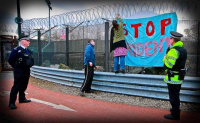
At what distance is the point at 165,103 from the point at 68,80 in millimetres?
4049

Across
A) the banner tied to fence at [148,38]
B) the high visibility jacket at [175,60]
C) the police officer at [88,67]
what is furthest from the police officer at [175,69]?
the police officer at [88,67]

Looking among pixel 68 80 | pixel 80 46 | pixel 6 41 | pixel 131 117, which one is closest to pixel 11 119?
pixel 131 117

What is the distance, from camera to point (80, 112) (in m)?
4.67

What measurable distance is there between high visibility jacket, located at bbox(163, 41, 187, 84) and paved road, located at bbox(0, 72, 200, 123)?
3.24 ft

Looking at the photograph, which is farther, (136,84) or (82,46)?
(82,46)

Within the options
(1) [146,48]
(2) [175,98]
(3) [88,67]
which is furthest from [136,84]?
(3) [88,67]

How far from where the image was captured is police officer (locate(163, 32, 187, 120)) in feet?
13.1

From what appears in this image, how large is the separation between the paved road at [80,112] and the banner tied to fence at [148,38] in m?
2.06

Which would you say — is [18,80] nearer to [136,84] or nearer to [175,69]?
[136,84]

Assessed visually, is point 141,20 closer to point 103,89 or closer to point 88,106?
point 103,89

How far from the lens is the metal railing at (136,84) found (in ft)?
15.8

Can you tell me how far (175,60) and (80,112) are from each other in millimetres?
2693

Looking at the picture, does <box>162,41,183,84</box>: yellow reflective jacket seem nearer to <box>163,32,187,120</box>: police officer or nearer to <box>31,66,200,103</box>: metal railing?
<box>163,32,187,120</box>: police officer

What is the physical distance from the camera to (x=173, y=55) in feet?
13.0
